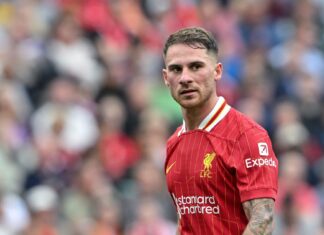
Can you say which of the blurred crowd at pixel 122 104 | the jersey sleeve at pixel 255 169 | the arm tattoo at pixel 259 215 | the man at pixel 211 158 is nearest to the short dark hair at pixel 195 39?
the man at pixel 211 158

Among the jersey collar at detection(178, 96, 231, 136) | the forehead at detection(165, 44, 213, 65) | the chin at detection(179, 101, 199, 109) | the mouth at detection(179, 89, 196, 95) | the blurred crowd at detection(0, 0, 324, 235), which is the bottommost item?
the jersey collar at detection(178, 96, 231, 136)

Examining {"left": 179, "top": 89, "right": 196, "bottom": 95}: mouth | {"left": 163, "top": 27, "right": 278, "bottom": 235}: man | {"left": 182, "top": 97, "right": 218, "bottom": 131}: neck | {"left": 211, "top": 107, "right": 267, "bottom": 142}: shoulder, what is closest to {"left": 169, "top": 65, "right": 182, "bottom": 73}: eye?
{"left": 163, "top": 27, "right": 278, "bottom": 235}: man

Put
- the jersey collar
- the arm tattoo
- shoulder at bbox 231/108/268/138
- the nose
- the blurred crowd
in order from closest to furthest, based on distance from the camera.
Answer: the arm tattoo → shoulder at bbox 231/108/268/138 → the nose → the jersey collar → the blurred crowd

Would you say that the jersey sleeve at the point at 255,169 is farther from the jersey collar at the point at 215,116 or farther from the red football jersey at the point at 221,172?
the jersey collar at the point at 215,116

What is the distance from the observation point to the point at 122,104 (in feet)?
48.2

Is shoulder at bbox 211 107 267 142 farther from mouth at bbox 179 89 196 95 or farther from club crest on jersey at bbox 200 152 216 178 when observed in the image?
mouth at bbox 179 89 196 95

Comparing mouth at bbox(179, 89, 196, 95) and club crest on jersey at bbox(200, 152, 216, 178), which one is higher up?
mouth at bbox(179, 89, 196, 95)

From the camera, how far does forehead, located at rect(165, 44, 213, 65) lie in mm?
7277

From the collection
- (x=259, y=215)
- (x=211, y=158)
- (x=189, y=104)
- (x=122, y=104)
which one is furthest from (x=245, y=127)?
(x=122, y=104)

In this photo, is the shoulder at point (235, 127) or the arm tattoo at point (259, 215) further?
the shoulder at point (235, 127)

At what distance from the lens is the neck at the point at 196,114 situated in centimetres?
742

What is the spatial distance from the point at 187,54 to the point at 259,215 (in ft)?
3.42

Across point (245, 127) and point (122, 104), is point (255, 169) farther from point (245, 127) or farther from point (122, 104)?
point (122, 104)

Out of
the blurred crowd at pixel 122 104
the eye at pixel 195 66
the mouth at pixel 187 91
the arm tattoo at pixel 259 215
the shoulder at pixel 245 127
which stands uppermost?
the blurred crowd at pixel 122 104
